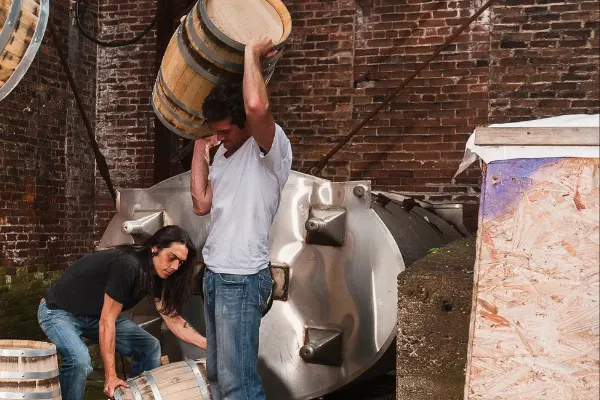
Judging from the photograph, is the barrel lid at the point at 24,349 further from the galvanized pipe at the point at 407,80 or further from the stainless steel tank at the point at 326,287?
the galvanized pipe at the point at 407,80

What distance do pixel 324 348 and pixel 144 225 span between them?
140 centimetres

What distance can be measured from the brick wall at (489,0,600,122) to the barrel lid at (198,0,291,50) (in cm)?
390

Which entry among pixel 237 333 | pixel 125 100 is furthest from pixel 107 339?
pixel 125 100

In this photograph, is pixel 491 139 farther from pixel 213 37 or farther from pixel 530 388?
pixel 213 37

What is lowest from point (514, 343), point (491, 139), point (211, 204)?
point (514, 343)

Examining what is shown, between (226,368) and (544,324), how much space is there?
4.31 feet

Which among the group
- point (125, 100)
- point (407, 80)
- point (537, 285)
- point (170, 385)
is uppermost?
point (407, 80)

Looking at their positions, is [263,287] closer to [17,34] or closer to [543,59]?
[17,34]

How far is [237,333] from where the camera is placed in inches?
127

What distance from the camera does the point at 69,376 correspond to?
395 cm

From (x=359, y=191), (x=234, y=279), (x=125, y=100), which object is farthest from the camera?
(x=125, y=100)

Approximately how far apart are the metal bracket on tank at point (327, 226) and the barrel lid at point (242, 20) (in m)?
1.41

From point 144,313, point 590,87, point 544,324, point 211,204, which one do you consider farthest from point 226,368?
point 590,87

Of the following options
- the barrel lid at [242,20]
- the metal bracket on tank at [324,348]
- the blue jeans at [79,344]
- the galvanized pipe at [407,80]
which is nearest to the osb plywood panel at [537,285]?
the barrel lid at [242,20]
